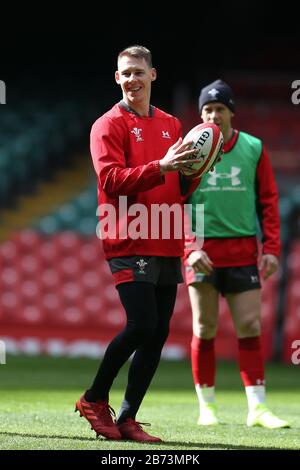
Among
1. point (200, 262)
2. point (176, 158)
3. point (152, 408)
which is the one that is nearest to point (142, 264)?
point (176, 158)

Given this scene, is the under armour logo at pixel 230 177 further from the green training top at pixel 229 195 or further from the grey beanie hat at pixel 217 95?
the grey beanie hat at pixel 217 95

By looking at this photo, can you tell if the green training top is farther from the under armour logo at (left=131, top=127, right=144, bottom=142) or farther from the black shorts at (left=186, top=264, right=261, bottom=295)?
the under armour logo at (left=131, top=127, right=144, bottom=142)

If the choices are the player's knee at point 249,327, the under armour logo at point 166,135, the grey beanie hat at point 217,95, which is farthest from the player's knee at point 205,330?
the under armour logo at point 166,135

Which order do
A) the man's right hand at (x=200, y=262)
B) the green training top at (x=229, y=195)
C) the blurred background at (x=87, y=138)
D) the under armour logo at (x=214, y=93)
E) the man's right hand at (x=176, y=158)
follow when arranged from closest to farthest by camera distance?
the man's right hand at (x=176, y=158)
the man's right hand at (x=200, y=262)
the under armour logo at (x=214, y=93)
the green training top at (x=229, y=195)
the blurred background at (x=87, y=138)

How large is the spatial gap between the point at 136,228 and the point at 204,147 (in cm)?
51

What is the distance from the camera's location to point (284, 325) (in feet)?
42.6

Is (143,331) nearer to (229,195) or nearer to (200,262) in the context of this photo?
(200,262)

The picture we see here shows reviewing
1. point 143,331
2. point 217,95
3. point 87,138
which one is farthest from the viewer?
point 87,138

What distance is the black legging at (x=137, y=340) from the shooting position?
5277 millimetres

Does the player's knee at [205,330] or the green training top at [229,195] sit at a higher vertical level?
the green training top at [229,195]

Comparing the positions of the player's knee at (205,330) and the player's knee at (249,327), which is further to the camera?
the player's knee at (205,330)

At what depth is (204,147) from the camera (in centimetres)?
532

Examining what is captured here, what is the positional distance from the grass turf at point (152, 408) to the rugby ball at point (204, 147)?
1.29 metres
